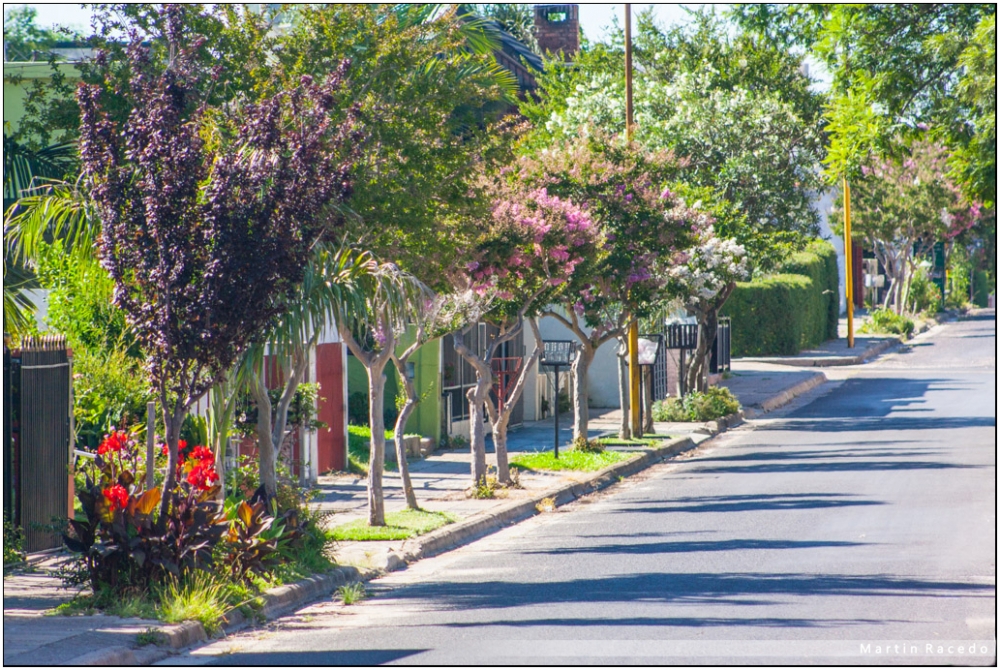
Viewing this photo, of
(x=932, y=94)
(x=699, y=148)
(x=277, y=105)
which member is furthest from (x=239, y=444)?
(x=699, y=148)

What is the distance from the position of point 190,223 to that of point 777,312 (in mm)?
35155

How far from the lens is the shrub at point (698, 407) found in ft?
88.3

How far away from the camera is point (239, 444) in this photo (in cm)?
1739

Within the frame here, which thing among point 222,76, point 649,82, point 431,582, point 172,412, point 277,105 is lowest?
point 431,582

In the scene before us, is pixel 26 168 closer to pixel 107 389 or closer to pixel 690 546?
pixel 107 389

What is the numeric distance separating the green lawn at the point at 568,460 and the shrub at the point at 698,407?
237 inches

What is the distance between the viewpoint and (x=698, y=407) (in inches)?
1061

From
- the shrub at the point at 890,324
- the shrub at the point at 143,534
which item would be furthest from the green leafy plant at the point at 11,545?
the shrub at the point at 890,324

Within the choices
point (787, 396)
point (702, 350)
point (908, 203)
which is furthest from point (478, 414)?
point (908, 203)

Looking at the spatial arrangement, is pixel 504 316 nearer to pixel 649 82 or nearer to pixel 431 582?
pixel 431 582

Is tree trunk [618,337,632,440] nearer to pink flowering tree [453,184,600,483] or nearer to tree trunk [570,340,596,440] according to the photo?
tree trunk [570,340,596,440]

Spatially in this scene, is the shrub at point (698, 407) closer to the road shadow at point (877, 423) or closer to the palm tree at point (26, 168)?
the road shadow at point (877, 423)

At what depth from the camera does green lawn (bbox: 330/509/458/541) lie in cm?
1356

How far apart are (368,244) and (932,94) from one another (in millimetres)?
8876
